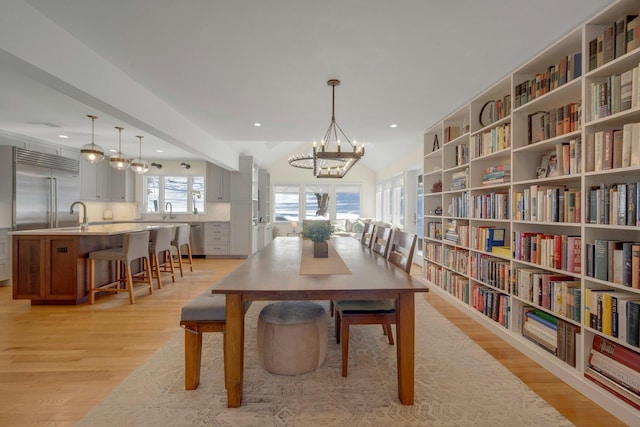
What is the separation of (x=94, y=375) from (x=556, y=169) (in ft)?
11.6

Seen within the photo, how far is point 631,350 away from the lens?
1653mm

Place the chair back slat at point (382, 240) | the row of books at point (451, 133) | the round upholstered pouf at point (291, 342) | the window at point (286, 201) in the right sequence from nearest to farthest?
the round upholstered pouf at point (291, 342)
the chair back slat at point (382, 240)
the row of books at point (451, 133)
the window at point (286, 201)

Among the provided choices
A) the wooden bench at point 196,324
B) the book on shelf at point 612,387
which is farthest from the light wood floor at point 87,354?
the wooden bench at point 196,324

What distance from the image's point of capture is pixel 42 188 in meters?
4.80

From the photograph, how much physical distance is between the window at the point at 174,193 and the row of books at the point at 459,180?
5795 mm

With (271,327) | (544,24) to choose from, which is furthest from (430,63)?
(271,327)

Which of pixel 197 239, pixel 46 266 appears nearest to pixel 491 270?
pixel 46 266

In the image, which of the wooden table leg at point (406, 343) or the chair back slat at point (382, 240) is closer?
the wooden table leg at point (406, 343)

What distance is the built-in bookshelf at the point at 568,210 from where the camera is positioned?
1.65m

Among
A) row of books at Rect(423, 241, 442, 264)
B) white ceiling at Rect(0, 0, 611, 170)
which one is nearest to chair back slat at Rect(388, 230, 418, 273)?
white ceiling at Rect(0, 0, 611, 170)

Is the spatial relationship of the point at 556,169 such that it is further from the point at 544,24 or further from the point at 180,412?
the point at 180,412

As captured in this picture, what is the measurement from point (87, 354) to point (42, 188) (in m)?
3.93

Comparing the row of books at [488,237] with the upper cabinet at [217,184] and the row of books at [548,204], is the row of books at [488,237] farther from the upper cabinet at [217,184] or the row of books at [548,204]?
the upper cabinet at [217,184]

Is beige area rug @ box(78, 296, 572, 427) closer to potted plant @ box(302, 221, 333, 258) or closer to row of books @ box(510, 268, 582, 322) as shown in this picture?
row of books @ box(510, 268, 582, 322)
